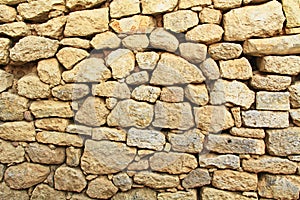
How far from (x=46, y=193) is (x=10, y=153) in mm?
404

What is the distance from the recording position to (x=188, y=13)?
181 cm

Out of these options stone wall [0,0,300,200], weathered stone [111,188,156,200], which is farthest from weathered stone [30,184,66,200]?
weathered stone [111,188,156,200]

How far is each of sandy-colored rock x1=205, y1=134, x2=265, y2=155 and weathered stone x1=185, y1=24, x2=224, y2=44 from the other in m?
0.62

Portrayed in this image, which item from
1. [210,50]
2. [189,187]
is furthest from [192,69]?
[189,187]

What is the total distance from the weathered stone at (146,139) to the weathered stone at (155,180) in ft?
0.62

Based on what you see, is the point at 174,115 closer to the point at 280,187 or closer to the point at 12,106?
the point at 280,187

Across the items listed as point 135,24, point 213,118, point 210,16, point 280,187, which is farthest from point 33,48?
point 280,187

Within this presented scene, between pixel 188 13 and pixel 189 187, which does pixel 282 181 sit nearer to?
pixel 189 187

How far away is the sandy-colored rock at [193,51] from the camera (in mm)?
1821

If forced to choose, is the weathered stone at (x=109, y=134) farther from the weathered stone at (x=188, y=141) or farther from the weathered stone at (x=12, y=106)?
the weathered stone at (x=12, y=106)

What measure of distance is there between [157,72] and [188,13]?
0.42 metres

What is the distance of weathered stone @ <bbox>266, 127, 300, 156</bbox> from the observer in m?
1.79

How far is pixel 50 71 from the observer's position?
201 cm

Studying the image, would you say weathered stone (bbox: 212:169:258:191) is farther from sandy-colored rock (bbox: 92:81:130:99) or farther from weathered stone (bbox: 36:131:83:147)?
weathered stone (bbox: 36:131:83:147)
